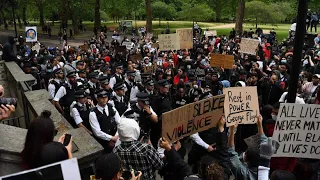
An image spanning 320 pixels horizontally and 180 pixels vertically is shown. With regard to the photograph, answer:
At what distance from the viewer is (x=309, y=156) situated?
4473 millimetres

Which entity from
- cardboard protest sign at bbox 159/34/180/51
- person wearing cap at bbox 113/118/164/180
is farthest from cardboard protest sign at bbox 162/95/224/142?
cardboard protest sign at bbox 159/34/180/51

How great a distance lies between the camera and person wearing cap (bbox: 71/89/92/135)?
597 cm

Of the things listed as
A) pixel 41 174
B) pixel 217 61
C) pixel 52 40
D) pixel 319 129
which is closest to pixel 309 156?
pixel 319 129

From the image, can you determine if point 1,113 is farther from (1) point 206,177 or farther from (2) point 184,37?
(2) point 184,37

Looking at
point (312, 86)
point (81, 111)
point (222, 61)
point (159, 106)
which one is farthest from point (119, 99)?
point (222, 61)

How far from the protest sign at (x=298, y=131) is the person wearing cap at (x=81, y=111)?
10.4 feet

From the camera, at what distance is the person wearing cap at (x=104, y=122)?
546 centimetres

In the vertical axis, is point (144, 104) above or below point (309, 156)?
above

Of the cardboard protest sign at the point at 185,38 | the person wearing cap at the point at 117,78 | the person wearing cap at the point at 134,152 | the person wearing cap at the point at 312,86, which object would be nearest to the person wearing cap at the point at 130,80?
the person wearing cap at the point at 117,78

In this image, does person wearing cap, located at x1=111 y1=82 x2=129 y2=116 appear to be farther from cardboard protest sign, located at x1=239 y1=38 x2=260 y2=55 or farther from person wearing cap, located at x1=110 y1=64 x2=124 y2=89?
cardboard protest sign, located at x1=239 y1=38 x2=260 y2=55

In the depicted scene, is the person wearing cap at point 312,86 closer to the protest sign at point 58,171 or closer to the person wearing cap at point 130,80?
the person wearing cap at point 130,80

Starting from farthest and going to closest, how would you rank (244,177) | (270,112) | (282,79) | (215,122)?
(282,79)
(270,112)
(215,122)
(244,177)

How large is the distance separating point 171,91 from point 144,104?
3621 mm

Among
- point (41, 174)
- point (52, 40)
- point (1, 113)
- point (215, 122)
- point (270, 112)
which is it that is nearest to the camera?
point (41, 174)
